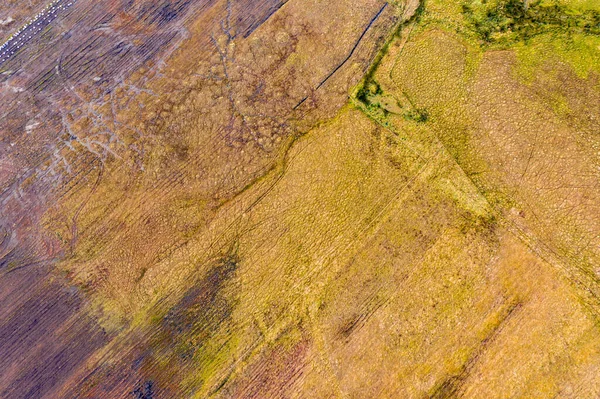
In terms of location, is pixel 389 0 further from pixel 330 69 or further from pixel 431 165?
pixel 431 165

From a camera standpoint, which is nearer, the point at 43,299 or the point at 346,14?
the point at 43,299

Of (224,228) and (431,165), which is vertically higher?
(224,228)

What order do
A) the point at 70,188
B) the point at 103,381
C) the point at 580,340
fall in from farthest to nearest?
the point at 70,188
the point at 103,381
the point at 580,340

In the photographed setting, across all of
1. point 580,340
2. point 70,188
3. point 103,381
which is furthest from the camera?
point 70,188

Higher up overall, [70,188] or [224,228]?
[70,188]

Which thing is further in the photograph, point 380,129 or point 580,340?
point 380,129

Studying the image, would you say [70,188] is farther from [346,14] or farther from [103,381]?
[346,14]

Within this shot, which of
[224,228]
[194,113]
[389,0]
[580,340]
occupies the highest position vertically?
[194,113]

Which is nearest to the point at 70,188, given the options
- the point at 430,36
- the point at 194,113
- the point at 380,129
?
the point at 194,113

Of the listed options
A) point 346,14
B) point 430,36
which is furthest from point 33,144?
point 430,36
